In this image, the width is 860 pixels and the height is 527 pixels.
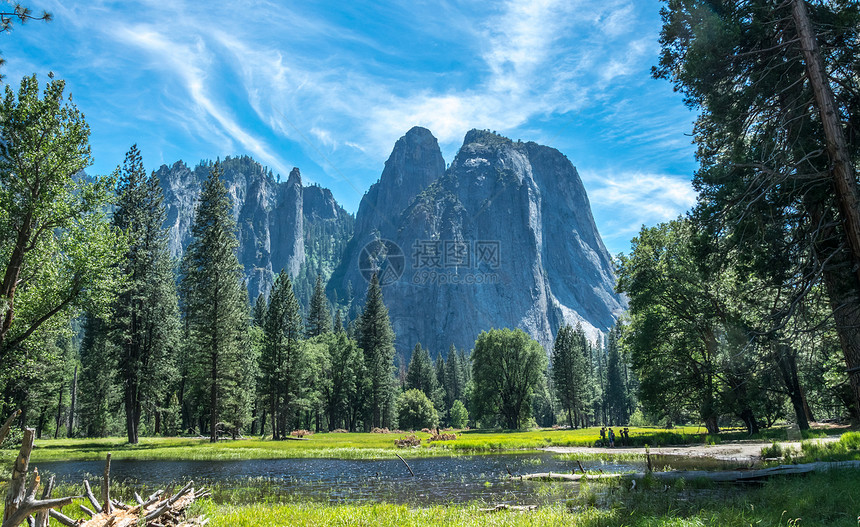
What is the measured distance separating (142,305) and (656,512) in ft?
148

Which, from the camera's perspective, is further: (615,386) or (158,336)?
(615,386)

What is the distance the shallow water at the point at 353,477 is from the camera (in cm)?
1691

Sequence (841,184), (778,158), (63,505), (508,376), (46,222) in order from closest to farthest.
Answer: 1. (63,505)
2. (841,184)
3. (778,158)
4. (46,222)
5. (508,376)

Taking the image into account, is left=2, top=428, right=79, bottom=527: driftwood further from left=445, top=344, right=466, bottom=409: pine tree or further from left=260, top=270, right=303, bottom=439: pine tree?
left=445, top=344, right=466, bottom=409: pine tree

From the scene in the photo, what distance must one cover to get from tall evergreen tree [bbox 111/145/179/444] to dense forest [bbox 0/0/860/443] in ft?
0.63

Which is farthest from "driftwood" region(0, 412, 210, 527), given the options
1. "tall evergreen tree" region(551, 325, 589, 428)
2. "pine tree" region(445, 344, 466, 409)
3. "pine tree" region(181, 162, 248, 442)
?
"pine tree" region(445, 344, 466, 409)

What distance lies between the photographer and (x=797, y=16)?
1341 cm

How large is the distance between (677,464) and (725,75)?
56.5 ft

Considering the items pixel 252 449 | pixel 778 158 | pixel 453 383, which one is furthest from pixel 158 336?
pixel 453 383

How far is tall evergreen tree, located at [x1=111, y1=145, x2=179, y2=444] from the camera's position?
131 feet

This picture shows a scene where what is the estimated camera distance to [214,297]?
43.9 metres

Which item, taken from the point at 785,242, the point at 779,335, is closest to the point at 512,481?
the point at 779,335

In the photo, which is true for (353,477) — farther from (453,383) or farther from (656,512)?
(453,383)

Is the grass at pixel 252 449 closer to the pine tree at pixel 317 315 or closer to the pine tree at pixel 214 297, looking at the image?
the pine tree at pixel 214 297
